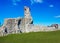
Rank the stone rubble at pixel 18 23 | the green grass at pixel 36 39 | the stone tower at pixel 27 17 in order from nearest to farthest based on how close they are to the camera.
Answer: the green grass at pixel 36 39 → the stone tower at pixel 27 17 → the stone rubble at pixel 18 23

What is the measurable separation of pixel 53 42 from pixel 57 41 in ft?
2.78

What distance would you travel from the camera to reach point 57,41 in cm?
3064

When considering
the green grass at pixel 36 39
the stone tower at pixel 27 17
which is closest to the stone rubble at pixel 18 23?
the stone tower at pixel 27 17

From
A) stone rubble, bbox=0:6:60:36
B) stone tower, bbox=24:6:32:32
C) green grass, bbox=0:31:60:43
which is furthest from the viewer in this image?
stone rubble, bbox=0:6:60:36

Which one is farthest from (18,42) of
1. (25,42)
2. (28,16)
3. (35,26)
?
(28,16)

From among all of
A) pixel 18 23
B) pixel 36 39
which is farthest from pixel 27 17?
pixel 36 39

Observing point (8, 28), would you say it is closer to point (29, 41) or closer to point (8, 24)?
point (8, 24)

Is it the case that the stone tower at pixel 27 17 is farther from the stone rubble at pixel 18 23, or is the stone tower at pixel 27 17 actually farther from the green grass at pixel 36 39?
the green grass at pixel 36 39

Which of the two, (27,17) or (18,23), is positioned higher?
(27,17)

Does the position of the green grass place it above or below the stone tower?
below

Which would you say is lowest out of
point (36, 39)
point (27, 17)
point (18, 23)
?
point (36, 39)

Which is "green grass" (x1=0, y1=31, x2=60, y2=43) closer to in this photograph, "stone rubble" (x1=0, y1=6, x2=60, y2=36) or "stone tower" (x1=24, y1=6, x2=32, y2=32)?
"stone tower" (x1=24, y1=6, x2=32, y2=32)

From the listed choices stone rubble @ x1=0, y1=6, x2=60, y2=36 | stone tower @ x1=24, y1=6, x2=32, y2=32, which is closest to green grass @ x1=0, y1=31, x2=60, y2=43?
stone tower @ x1=24, y1=6, x2=32, y2=32

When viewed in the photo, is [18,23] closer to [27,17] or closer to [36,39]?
[27,17]
